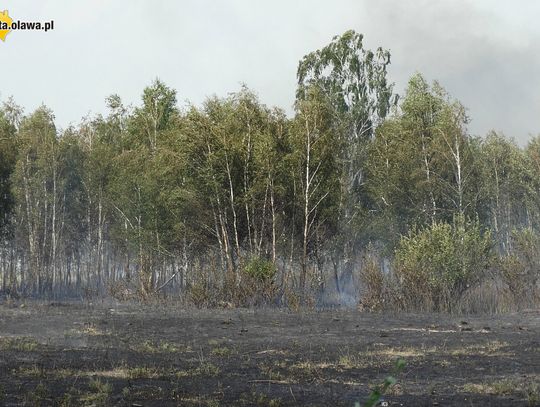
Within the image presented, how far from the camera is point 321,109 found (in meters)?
38.0

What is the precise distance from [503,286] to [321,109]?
43.6 feet

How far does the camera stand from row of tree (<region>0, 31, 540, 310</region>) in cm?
3544

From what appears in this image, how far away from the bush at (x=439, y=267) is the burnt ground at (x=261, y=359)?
3.01 metres

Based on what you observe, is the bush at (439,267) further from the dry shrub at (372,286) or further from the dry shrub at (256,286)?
the dry shrub at (256,286)

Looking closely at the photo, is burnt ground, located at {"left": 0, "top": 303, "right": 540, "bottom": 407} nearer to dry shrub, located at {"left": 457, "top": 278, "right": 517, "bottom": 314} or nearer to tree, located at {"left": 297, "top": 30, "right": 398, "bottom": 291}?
dry shrub, located at {"left": 457, "top": 278, "right": 517, "bottom": 314}

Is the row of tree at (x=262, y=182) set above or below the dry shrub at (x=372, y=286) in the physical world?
above

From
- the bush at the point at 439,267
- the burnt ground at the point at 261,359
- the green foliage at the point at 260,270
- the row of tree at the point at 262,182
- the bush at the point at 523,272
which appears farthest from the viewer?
the row of tree at the point at 262,182

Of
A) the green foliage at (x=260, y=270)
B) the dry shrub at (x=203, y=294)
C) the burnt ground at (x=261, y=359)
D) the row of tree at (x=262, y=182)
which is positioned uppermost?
the row of tree at (x=262, y=182)

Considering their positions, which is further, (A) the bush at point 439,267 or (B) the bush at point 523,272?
(B) the bush at point 523,272

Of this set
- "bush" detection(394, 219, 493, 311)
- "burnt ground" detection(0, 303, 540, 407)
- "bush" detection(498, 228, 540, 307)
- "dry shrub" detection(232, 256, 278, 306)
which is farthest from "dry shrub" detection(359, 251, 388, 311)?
"bush" detection(498, 228, 540, 307)

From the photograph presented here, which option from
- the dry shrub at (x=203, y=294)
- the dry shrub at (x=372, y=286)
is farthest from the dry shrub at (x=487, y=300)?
the dry shrub at (x=203, y=294)

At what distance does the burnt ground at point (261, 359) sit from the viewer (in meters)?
10.5

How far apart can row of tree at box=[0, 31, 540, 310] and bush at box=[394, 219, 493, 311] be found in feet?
3.93

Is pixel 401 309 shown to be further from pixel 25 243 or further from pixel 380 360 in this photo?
pixel 25 243
